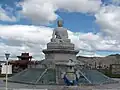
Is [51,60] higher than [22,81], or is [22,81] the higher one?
[51,60]

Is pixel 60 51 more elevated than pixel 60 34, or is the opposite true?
pixel 60 34

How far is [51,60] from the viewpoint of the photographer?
38094 millimetres

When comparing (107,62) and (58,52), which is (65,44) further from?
(107,62)

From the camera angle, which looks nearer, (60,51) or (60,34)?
(60,51)

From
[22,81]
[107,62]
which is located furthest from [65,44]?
[107,62]

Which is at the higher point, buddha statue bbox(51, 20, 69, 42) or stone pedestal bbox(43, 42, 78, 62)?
buddha statue bbox(51, 20, 69, 42)

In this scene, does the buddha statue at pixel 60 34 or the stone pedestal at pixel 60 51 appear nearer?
the stone pedestal at pixel 60 51

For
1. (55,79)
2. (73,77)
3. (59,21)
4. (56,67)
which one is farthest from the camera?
(59,21)

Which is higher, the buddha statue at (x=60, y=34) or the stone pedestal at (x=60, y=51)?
the buddha statue at (x=60, y=34)

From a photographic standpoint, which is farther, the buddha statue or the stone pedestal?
the buddha statue

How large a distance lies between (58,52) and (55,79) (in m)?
4.46

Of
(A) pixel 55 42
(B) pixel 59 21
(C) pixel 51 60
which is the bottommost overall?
(C) pixel 51 60

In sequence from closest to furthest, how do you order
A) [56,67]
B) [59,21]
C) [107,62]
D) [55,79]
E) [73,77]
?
1. [73,77]
2. [55,79]
3. [56,67]
4. [59,21]
5. [107,62]

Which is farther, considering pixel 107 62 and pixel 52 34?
pixel 107 62
